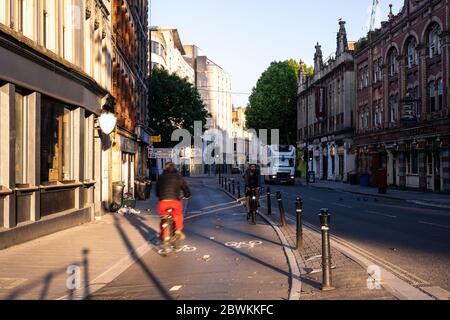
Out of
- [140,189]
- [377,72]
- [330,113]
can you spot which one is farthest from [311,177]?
[140,189]

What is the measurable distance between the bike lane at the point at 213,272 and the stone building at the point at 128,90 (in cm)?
979

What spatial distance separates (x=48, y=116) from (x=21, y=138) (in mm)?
2089

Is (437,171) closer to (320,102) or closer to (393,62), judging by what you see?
(393,62)

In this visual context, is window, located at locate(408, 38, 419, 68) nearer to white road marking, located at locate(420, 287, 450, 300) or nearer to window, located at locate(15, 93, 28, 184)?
window, located at locate(15, 93, 28, 184)

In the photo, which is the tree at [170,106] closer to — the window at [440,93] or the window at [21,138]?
the window at [440,93]

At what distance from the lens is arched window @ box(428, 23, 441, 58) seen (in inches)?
1415

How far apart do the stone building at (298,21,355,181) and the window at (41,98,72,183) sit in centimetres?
4284

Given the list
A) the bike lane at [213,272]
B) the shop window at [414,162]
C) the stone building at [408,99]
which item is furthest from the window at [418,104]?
the bike lane at [213,272]

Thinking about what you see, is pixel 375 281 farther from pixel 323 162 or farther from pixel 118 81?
pixel 323 162

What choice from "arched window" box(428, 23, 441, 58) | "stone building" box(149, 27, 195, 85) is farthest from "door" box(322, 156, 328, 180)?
"arched window" box(428, 23, 441, 58)

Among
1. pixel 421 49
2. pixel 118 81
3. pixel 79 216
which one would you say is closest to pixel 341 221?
pixel 79 216

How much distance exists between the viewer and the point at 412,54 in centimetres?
4066

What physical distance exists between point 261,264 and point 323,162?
58757mm

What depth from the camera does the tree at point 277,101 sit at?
254 feet
